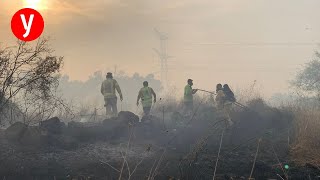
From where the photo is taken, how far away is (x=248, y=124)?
15.1 metres

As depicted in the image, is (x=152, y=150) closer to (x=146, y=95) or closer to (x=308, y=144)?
(x=146, y=95)

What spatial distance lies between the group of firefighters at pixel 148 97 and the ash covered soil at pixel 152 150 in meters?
0.81

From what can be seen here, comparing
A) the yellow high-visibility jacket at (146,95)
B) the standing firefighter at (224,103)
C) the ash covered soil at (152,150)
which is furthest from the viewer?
the yellow high-visibility jacket at (146,95)

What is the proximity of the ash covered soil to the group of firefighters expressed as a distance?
0.81m

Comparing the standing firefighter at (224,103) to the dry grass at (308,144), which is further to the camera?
→ the standing firefighter at (224,103)

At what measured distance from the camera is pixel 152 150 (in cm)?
1176

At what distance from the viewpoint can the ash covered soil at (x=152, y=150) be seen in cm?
899

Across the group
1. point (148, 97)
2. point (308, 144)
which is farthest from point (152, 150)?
point (308, 144)

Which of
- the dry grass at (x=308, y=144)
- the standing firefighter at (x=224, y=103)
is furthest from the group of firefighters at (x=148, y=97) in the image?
the dry grass at (x=308, y=144)

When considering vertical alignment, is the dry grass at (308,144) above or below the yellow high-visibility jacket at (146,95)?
below

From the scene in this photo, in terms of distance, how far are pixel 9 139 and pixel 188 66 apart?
287ft

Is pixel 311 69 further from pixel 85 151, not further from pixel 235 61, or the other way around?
pixel 235 61

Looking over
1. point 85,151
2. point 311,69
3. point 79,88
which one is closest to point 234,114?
point 85,151

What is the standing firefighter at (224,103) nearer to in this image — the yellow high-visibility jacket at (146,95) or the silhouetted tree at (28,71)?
A: the yellow high-visibility jacket at (146,95)
